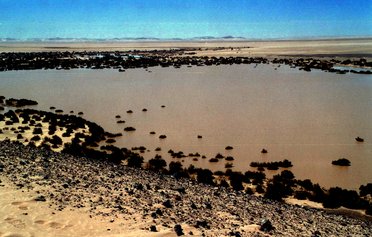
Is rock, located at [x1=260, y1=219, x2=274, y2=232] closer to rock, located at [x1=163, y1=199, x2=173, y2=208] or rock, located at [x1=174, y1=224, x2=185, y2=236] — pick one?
rock, located at [x1=174, y1=224, x2=185, y2=236]

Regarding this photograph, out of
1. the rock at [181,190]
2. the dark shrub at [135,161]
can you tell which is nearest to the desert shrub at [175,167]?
the dark shrub at [135,161]

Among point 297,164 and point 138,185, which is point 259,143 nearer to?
point 297,164

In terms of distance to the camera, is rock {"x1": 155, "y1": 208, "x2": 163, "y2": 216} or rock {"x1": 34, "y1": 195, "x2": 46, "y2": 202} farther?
rock {"x1": 34, "y1": 195, "x2": 46, "y2": 202}

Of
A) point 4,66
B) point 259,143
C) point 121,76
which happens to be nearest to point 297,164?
point 259,143

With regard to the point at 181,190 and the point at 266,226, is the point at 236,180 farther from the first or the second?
the point at 266,226

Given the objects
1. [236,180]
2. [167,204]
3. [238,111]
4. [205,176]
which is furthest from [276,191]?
[238,111]

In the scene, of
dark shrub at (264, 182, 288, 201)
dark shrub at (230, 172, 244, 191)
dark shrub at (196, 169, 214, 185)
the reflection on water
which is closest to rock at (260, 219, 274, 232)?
dark shrub at (264, 182, 288, 201)
